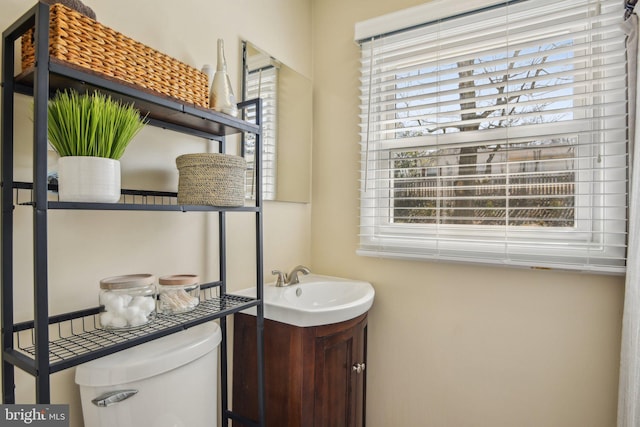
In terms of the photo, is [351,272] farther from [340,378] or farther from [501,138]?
[501,138]

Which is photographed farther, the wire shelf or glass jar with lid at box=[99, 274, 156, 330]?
glass jar with lid at box=[99, 274, 156, 330]

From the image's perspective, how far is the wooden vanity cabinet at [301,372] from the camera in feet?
4.46

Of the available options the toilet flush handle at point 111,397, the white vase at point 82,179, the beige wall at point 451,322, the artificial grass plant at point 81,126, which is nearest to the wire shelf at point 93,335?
the toilet flush handle at point 111,397

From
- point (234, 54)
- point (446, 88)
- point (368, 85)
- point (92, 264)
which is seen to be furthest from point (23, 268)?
point (446, 88)

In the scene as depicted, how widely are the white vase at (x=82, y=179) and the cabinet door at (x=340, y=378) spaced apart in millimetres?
931

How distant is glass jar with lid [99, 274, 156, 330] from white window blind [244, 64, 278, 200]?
0.72 m

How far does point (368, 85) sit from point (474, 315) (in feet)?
4.03

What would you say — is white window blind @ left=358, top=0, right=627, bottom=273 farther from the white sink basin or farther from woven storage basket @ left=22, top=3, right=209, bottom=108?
woven storage basket @ left=22, top=3, right=209, bottom=108

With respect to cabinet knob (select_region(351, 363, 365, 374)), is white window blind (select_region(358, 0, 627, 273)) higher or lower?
higher

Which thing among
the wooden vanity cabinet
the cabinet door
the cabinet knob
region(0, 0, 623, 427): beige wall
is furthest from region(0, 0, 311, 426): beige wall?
the cabinet knob

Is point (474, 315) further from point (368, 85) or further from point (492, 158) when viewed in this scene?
point (368, 85)

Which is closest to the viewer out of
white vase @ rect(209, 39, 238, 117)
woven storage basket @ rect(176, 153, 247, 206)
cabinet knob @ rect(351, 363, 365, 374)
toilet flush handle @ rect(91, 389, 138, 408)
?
toilet flush handle @ rect(91, 389, 138, 408)

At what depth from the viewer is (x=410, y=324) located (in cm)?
173

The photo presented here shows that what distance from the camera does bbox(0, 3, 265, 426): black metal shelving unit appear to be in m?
0.71
